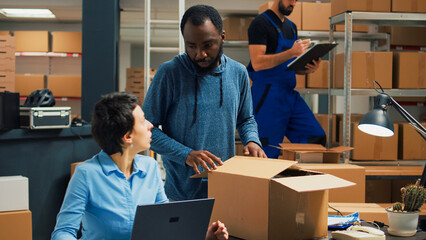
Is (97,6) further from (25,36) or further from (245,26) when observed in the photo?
(25,36)

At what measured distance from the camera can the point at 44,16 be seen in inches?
338

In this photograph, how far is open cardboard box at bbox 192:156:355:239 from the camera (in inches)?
55.0

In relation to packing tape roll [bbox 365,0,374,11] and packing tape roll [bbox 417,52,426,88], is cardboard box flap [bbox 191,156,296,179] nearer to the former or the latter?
packing tape roll [bbox 365,0,374,11]

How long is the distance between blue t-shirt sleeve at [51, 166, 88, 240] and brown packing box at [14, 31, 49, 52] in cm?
725

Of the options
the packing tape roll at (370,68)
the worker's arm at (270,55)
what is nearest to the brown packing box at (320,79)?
the packing tape roll at (370,68)

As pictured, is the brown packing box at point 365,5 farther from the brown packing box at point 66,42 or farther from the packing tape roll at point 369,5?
the brown packing box at point 66,42

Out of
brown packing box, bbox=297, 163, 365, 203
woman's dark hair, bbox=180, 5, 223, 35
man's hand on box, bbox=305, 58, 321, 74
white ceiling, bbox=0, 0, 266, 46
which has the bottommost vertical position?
brown packing box, bbox=297, 163, 365, 203

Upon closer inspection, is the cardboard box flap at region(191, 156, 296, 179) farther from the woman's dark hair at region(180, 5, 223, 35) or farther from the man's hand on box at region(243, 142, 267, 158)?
the woman's dark hair at region(180, 5, 223, 35)

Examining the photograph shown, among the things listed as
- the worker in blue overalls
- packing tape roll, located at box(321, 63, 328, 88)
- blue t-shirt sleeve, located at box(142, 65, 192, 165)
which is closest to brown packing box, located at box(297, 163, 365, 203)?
the worker in blue overalls

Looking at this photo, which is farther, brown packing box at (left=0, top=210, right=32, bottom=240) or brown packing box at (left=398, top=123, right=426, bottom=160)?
brown packing box at (left=398, top=123, right=426, bottom=160)

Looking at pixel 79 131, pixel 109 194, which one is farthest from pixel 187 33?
pixel 79 131

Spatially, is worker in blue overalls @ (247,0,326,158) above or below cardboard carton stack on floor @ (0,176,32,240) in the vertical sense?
above

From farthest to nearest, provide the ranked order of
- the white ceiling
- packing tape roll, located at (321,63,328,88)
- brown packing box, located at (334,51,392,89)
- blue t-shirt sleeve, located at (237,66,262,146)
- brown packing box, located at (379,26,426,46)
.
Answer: the white ceiling < packing tape roll, located at (321,63,328,88) < brown packing box, located at (379,26,426,46) < brown packing box, located at (334,51,392,89) < blue t-shirt sleeve, located at (237,66,262,146)

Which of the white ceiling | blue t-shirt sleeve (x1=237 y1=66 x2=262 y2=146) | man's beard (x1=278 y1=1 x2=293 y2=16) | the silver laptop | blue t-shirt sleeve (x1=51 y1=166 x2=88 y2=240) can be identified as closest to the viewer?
the silver laptop
